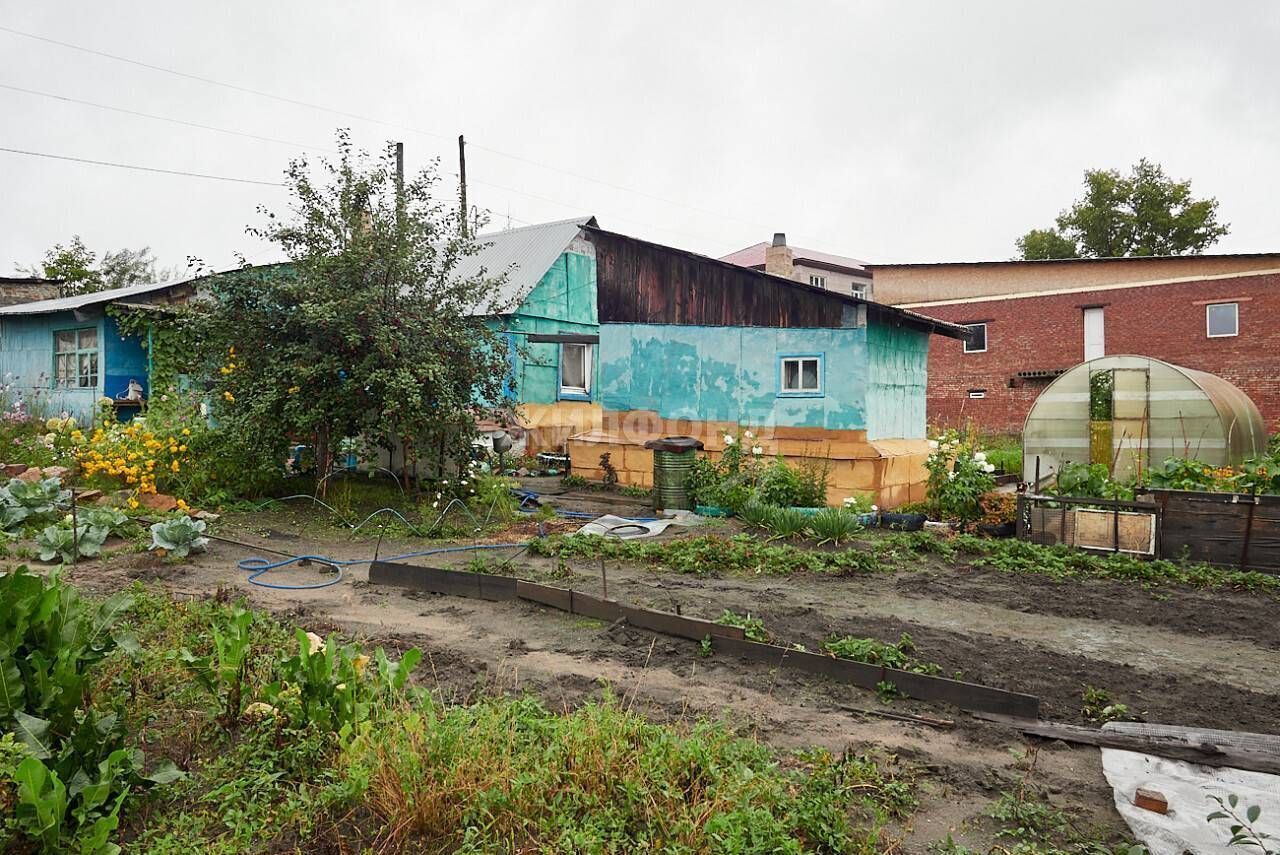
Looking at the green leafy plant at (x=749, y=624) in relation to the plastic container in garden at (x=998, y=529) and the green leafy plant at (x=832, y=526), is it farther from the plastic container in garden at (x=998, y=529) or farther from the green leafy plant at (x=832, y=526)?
the plastic container in garden at (x=998, y=529)

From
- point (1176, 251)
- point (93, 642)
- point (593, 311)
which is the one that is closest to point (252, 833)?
point (93, 642)

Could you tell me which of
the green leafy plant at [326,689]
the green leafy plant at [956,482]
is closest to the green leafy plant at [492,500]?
the green leafy plant at [956,482]

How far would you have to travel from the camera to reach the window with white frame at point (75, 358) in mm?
18469

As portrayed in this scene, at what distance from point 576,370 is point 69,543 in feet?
40.3

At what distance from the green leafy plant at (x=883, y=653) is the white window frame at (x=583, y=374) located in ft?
46.3

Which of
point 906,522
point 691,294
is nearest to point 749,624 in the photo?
point 906,522

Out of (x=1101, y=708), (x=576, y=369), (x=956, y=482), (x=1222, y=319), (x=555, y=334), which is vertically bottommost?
(x=1101, y=708)

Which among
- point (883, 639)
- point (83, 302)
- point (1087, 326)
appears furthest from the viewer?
point (1087, 326)

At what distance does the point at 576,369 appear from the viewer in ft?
63.9

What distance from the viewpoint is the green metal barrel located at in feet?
41.1

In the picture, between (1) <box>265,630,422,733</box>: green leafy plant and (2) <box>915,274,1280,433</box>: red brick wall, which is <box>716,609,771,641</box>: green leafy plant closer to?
(1) <box>265,630,422,733</box>: green leafy plant

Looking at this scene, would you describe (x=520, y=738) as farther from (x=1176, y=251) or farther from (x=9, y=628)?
(x=1176, y=251)

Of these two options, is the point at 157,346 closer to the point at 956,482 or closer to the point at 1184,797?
the point at 956,482

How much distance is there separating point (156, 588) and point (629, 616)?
4103 mm
